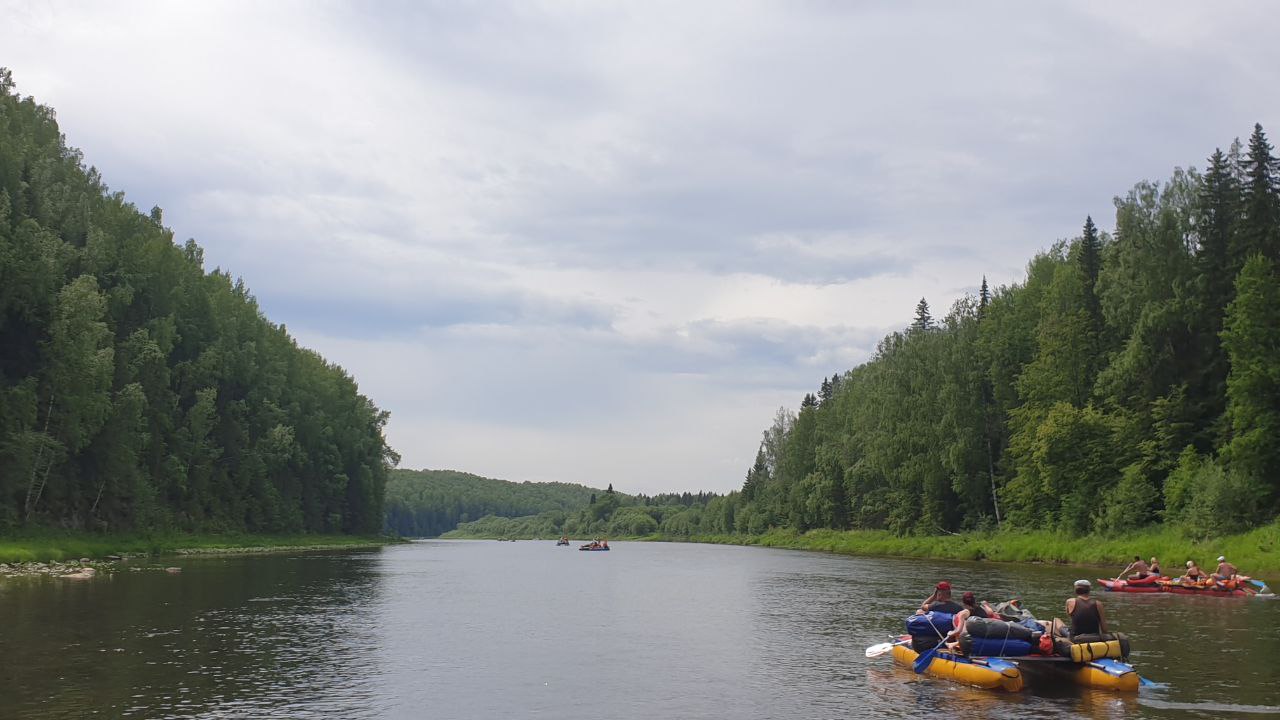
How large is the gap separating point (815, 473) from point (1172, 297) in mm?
69148

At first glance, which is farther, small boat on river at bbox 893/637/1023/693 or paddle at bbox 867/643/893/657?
paddle at bbox 867/643/893/657

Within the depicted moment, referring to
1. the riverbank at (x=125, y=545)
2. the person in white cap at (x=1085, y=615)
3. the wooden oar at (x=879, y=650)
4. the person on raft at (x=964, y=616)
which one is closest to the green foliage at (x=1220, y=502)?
the person on raft at (x=964, y=616)

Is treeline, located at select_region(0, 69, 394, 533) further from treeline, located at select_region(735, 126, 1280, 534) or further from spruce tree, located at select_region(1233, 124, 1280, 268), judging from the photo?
spruce tree, located at select_region(1233, 124, 1280, 268)

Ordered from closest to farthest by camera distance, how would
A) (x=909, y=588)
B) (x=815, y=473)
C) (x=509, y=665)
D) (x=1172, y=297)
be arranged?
1. (x=509, y=665)
2. (x=909, y=588)
3. (x=1172, y=297)
4. (x=815, y=473)

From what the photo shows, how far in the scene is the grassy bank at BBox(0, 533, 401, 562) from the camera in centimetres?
5706

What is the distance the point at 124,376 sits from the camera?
7575 centimetres

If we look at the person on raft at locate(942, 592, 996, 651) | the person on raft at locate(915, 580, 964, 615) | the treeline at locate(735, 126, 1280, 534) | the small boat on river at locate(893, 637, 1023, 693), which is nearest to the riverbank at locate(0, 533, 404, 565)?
the person on raft at locate(915, 580, 964, 615)

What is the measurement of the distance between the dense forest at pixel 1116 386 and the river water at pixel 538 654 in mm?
18169

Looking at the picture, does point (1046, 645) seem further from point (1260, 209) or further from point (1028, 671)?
point (1260, 209)

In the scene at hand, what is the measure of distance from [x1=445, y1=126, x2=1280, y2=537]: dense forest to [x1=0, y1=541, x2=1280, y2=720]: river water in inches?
715

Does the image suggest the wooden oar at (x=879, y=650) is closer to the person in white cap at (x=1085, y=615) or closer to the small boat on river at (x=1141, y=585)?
the person in white cap at (x=1085, y=615)

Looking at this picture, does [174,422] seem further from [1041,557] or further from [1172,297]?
[1172,297]

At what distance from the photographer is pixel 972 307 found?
10056 centimetres

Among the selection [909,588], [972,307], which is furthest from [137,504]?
[972,307]
